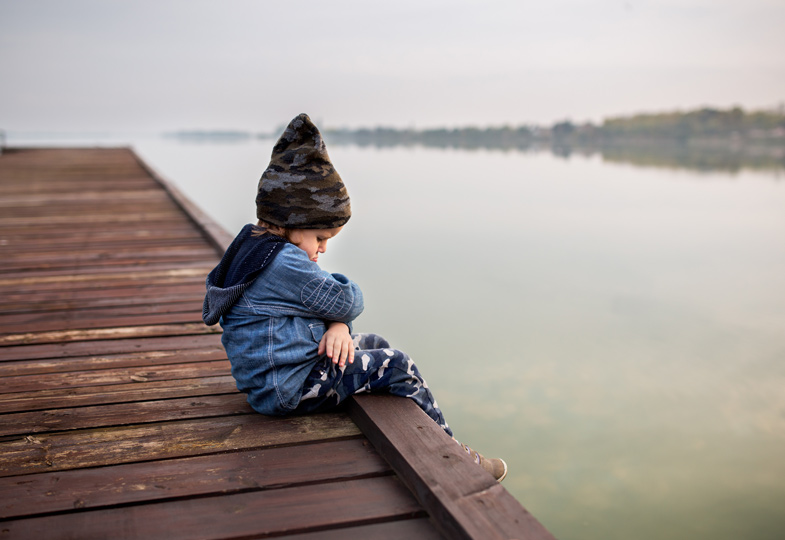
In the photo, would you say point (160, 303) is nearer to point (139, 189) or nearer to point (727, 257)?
point (139, 189)

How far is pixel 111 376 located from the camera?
210 cm

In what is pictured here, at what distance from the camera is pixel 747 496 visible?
121 inches

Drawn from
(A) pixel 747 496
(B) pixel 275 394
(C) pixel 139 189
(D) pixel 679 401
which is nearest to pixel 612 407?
(D) pixel 679 401

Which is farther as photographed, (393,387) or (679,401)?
(679,401)

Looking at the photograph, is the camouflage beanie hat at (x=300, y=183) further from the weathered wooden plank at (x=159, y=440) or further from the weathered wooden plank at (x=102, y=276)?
the weathered wooden plank at (x=102, y=276)

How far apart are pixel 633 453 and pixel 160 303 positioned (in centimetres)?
268

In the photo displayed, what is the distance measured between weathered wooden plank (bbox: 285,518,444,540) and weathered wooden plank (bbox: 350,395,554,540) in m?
0.03

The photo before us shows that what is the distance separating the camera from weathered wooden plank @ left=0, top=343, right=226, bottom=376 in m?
2.16

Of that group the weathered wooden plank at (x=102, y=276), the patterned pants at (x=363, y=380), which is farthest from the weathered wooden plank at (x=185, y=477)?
the weathered wooden plank at (x=102, y=276)

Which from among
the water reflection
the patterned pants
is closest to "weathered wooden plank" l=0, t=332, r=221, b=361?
the patterned pants

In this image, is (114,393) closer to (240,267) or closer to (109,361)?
(109,361)

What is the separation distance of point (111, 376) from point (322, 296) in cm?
91

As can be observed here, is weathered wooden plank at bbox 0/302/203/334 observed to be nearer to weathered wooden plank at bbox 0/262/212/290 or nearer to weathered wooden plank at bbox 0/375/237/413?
weathered wooden plank at bbox 0/262/212/290

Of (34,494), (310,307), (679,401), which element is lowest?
(679,401)
